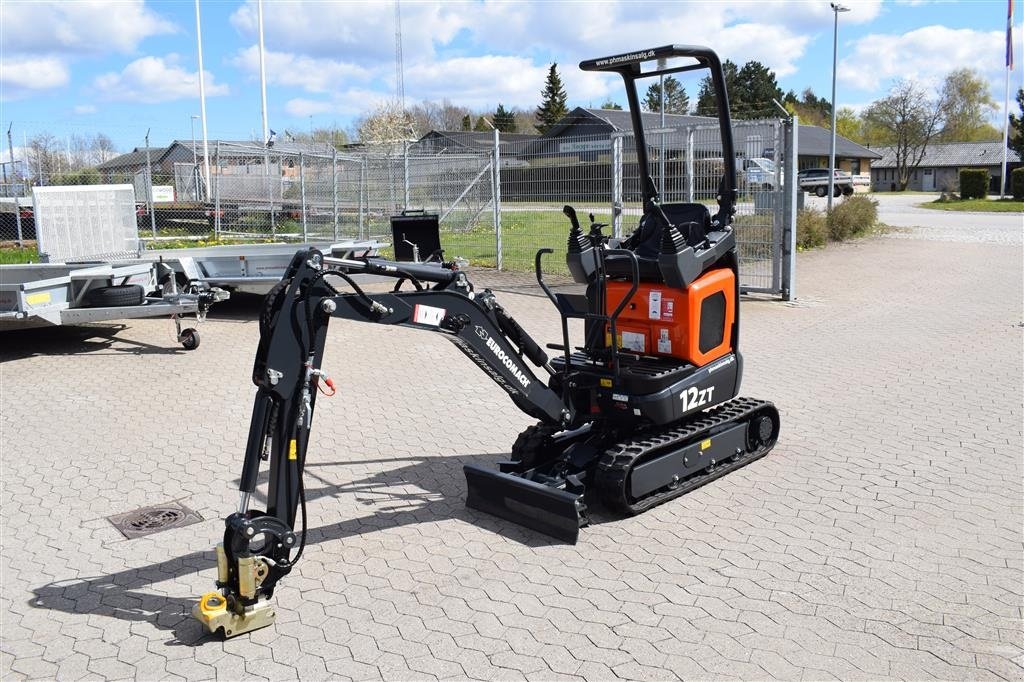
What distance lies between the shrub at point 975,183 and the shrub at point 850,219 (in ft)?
97.8

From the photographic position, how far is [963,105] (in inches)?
3051

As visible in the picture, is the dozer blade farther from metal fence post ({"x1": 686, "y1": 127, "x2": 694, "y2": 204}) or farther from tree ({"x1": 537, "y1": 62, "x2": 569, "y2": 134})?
tree ({"x1": 537, "y1": 62, "x2": 569, "y2": 134})

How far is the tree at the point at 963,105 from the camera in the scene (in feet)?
249

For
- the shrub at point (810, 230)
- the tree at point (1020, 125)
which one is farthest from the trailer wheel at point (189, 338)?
the tree at point (1020, 125)

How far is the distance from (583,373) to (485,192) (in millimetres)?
14189

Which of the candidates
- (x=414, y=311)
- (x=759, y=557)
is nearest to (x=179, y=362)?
(x=414, y=311)

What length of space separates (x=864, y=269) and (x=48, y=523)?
51.9 feet

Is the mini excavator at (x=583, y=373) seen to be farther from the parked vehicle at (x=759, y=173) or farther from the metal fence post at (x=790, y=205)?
the parked vehicle at (x=759, y=173)

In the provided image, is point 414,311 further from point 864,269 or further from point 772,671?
point 864,269

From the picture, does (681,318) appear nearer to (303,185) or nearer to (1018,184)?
(303,185)

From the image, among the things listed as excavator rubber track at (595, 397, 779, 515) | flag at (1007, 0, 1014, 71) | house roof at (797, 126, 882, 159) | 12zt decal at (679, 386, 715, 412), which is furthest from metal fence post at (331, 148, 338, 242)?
house roof at (797, 126, 882, 159)

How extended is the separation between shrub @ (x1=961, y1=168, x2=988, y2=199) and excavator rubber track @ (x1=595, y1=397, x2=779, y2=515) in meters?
49.4

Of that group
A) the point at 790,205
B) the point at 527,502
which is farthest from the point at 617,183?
the point at 527,502

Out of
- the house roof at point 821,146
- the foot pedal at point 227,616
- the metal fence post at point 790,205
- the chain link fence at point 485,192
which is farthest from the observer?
the house roof at point 821,146
